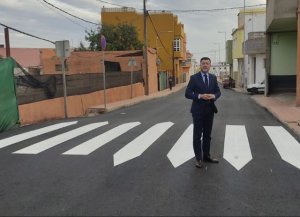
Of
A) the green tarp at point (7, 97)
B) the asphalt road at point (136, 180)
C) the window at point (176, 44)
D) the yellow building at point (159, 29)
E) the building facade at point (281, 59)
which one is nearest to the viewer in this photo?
the asphalt road at point (136, 180)

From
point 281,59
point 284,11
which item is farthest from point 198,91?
point 281,59

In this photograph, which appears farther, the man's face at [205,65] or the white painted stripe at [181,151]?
the white painted stripe at [181,151]

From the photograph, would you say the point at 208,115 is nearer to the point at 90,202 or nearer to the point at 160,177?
the point at 160,177

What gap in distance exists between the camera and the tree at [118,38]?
55844 millimetres

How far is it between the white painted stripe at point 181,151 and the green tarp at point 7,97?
5049 millimetres

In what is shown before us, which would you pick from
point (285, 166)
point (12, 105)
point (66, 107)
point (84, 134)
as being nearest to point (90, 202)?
point (285, 166)

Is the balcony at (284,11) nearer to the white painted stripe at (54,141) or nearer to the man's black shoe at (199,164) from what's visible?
the white painted stripe at (54,141)

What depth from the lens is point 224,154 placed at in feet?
27.5

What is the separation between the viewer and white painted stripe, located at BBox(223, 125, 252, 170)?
25.4 ft

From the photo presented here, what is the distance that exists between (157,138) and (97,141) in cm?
139

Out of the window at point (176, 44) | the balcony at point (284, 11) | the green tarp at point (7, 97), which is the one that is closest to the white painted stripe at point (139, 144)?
the green tarp at point (7, 97)

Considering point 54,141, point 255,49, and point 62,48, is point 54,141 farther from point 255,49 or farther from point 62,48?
point 255,49

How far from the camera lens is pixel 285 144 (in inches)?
378

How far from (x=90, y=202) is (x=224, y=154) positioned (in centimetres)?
367
